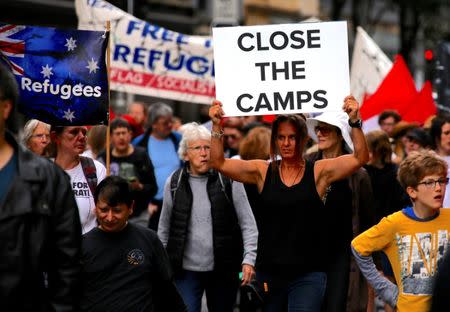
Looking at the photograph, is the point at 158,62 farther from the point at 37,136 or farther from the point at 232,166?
the point at 232,166

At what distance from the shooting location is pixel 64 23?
103 feet

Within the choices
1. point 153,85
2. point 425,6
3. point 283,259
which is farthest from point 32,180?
point 425,6

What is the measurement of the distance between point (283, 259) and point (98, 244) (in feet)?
4.06

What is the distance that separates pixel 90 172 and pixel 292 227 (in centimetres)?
136

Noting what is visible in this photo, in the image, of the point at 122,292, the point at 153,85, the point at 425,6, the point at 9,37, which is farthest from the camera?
the point at 425,6

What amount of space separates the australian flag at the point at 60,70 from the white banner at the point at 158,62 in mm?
4338

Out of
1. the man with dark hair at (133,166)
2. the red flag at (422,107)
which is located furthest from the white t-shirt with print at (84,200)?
the red flag at (422,107)

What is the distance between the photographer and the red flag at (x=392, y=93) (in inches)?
549

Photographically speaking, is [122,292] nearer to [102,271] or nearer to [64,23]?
[102,271]

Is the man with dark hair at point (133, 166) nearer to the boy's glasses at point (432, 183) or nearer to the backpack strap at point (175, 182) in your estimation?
the backpack strap at point (175, 182)

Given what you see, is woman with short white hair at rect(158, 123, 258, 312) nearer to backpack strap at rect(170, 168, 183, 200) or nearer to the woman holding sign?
backpack strap at rect(170, 168, 183, 200)

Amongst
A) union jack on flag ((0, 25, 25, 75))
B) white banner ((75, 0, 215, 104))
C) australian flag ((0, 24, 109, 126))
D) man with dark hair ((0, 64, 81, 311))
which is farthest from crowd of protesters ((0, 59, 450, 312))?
white banner ((75, 0, 215, 104))

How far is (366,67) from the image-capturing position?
603 inches

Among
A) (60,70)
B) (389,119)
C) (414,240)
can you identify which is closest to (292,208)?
(414,240)
